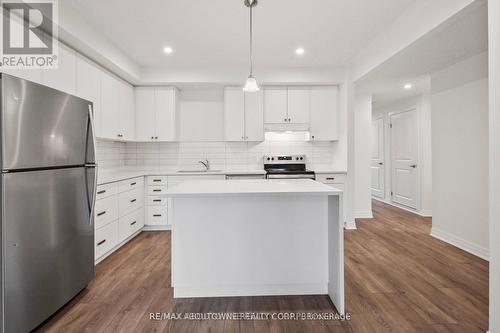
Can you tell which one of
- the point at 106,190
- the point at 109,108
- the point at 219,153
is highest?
the point at 109,108

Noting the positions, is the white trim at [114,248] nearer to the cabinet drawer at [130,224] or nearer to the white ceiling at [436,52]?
the cabinet drawer at [130,224]

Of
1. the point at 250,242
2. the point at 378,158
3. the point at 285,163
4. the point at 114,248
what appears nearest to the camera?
the point at 250,242

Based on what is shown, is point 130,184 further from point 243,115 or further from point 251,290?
point 251,290

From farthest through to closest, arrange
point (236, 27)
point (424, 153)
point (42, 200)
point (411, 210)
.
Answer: point (411, 210) → point (424, 153) → point (236, 27) → point (42, 200)

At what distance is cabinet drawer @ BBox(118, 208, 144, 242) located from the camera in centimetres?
323

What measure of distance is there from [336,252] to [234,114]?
2.95 metres

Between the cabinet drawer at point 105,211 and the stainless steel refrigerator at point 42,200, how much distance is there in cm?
53

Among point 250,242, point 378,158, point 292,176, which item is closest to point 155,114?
point 292,176

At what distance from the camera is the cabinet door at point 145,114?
164 inches

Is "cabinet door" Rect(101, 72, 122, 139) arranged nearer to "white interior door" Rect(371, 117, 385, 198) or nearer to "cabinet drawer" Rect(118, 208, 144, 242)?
"cabinet drawer" Rect(118, 208, 144, 242)

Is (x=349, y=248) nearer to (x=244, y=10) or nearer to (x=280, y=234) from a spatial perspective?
(x=280, y=234)

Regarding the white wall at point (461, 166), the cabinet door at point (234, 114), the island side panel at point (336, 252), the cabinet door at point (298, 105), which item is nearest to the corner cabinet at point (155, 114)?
the cabinet door at point (234, 114)

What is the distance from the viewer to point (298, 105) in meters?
4.29

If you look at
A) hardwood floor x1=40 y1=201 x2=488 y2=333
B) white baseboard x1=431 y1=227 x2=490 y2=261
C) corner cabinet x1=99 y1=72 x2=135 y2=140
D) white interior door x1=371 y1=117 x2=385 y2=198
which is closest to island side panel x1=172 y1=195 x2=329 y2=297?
hardwood floor x1=40 y1=201 x2=488 y2=333
